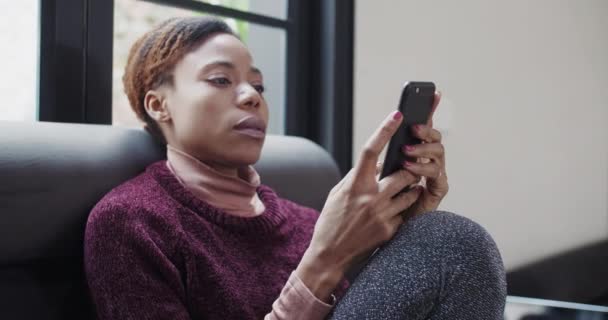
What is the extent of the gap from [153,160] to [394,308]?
51 centimetres

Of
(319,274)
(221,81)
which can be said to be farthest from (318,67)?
(319,274)

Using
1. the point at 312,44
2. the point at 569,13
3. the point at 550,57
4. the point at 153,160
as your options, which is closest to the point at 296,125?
the point at 312,44

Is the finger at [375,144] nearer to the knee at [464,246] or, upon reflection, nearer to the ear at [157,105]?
the knee at [464,246]

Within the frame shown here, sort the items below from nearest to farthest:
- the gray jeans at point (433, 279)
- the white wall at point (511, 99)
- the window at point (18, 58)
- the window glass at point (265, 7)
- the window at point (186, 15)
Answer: the gray jeans at point (433, 279)
the window at point (18, 58)
the window at point (186, 15)
the window glass at point (265, 7)
the white wall at point (511, 99)

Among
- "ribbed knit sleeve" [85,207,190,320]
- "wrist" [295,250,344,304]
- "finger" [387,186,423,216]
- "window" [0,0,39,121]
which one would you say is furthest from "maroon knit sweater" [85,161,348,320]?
"window" [0,0,39,121]

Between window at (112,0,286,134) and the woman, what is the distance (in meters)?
0.28

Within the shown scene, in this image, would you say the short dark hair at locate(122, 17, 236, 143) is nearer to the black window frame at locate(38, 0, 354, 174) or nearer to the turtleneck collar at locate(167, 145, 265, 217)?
the turtleneck collar at locate(167, 145, 265, 217)

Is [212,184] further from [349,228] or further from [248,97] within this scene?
[349,228]

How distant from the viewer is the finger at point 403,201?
818 millimetres

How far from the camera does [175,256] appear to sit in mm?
832

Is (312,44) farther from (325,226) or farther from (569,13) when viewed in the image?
(569,13)

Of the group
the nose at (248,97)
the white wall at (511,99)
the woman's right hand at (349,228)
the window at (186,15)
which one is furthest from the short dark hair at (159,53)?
the white wall at (511,99)

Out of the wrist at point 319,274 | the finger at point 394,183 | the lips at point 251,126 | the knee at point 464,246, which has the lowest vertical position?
the wrist at point 319,274

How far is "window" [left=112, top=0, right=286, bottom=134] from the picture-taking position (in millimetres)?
1305
